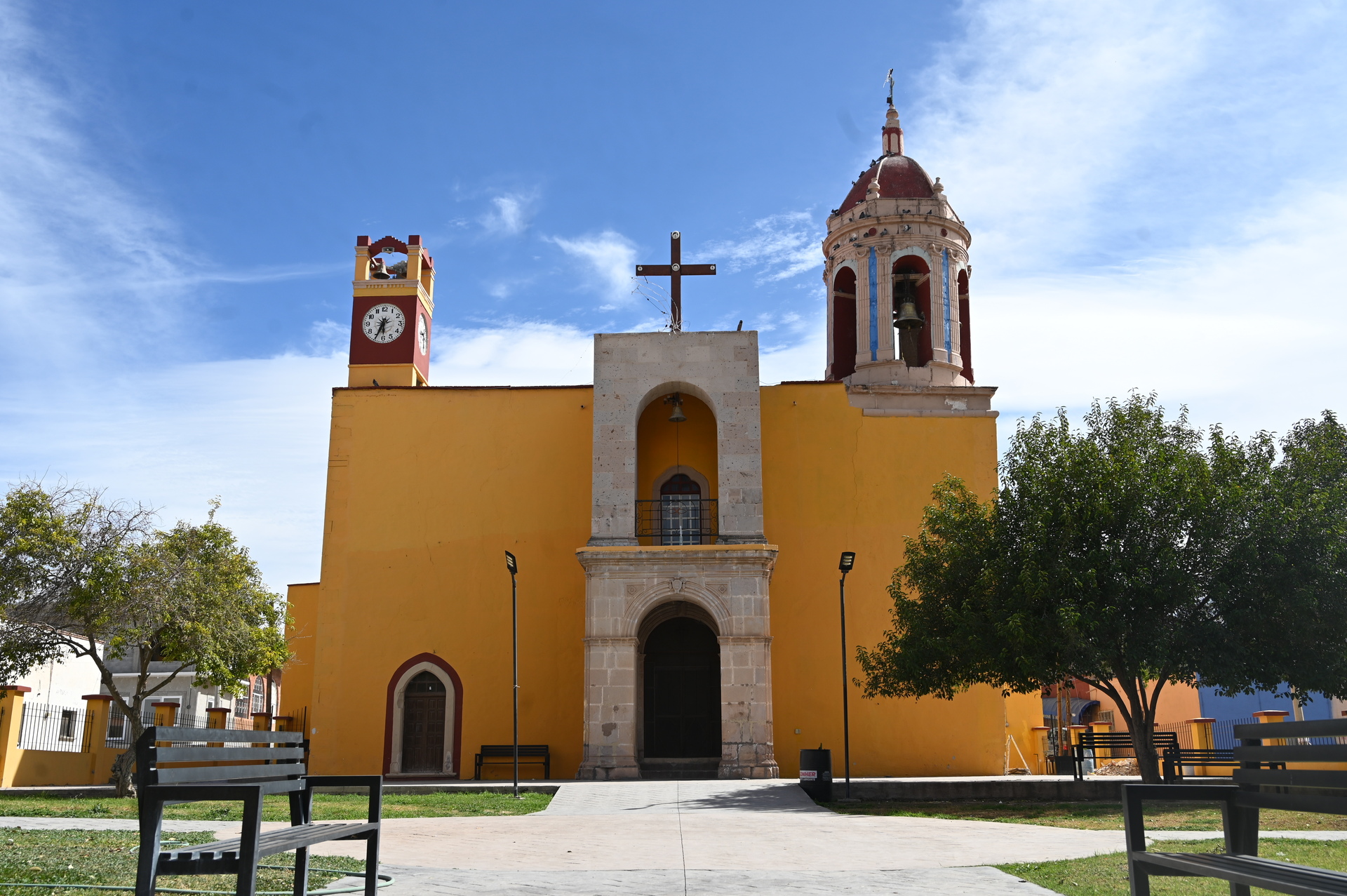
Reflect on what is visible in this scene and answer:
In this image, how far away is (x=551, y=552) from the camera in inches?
953

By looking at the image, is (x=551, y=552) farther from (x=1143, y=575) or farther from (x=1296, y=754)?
(x=1296, y=754)

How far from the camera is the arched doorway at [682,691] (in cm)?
2300

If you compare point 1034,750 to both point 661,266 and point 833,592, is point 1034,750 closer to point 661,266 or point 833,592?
point 833,592

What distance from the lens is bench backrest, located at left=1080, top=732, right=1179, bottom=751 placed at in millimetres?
20906

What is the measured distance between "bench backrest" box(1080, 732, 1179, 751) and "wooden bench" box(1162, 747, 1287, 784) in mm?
388

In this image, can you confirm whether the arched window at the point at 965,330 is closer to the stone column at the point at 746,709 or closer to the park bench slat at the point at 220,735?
the stone column at the point at 746,709

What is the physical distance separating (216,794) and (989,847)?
7233mm

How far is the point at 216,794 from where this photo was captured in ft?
16.5

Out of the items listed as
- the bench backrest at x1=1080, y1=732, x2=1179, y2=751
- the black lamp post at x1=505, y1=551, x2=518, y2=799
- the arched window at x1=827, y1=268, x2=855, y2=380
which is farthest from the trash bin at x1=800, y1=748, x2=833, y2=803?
the arched window at x1=827, y1=268, x2=855, y2=380

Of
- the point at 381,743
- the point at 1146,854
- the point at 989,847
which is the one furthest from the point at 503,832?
the point at 381,743

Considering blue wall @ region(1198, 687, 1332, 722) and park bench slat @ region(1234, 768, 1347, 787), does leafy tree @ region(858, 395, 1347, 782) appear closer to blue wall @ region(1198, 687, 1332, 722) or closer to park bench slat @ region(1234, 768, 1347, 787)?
park bench slat @ region(1234, 768, 1347, 787)

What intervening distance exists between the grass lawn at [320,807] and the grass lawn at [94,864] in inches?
96.7

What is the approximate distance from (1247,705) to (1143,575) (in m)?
22.2

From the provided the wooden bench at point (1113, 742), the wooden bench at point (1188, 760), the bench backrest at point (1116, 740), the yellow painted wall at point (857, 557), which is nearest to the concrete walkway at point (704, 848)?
the wooden bench at point (1188, 760)
